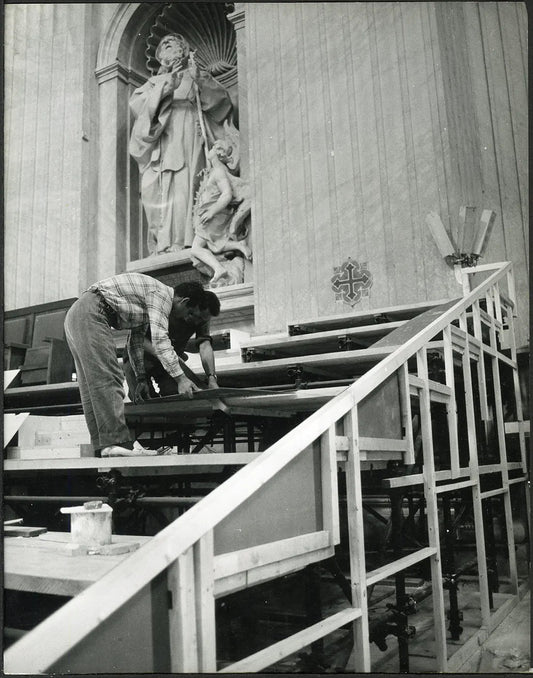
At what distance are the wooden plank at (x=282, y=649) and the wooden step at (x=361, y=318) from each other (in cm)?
283

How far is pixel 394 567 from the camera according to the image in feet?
8.20

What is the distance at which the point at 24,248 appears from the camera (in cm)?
762

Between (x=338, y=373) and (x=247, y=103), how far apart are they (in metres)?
3.82

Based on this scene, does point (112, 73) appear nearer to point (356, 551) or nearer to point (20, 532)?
point (20, 532)

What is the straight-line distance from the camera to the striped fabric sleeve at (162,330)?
326cm

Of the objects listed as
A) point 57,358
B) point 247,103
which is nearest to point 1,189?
point 57,358

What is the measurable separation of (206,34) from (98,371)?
230 inches

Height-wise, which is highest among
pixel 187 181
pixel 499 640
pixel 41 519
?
pixel 187 181

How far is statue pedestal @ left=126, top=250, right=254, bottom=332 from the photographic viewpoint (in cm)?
644

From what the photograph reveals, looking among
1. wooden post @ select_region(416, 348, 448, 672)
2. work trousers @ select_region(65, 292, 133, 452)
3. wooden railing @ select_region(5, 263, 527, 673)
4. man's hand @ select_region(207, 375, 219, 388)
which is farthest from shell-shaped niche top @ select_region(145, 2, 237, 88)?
wooden post @ select_region(416, 348, 448, 672)

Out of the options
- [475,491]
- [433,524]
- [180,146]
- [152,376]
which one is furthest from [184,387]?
[180,146]

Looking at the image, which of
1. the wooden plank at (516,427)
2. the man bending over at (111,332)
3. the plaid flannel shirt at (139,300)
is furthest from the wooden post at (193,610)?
the wooden plank at (516,427)

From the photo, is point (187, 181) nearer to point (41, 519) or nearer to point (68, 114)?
point (68, 114)

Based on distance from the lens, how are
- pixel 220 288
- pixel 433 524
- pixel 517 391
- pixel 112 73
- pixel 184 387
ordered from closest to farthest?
1. pixel 433 524
2. pixel 184 387
3. pixel 517 391
4. pixel 220 288
5. pixel 112 73
